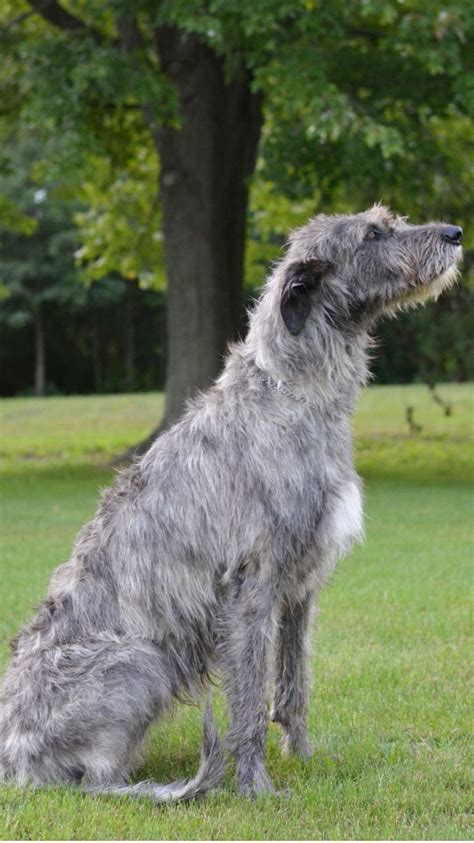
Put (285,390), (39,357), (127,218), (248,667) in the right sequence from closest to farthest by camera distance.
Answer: (248,667)
(285,390)
(127,218)
(39,357)

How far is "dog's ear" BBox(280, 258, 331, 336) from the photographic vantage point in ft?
17.0

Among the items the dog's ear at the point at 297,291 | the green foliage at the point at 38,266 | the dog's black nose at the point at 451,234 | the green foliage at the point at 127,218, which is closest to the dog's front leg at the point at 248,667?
the dog's ear at the point at 297,291

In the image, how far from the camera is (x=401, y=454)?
21.7 meters

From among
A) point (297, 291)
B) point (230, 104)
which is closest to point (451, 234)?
point (297, 291)

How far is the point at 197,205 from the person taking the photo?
59.5 ft

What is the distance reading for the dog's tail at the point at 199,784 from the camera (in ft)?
15.8

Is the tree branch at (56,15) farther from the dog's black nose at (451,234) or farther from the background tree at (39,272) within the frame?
the background tree at (39,272)

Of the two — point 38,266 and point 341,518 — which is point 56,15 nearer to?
point 341,518

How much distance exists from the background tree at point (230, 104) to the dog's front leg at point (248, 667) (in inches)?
395

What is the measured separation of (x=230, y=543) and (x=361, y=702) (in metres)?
2.06

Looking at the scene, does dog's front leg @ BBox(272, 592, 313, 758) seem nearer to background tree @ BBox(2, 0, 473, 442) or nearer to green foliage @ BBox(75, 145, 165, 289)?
background tree @ BBox(2, 0, 473, 442)

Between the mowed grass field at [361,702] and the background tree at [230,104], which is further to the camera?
the background tree at [230,104]

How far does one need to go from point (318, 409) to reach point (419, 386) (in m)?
32.5

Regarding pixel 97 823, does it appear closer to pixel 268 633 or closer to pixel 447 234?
pixel 268 633
